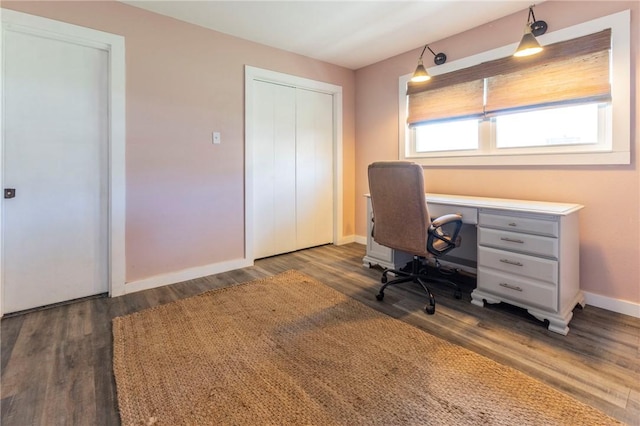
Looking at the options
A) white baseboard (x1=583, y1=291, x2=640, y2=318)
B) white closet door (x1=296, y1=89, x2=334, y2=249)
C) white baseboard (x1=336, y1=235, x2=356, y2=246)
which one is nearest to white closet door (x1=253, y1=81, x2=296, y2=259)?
white closet door (x1=296, y1=89, x2=334, y2=249)

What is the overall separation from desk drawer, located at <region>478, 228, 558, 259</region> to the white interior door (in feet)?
9.94

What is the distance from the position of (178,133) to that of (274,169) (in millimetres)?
1173

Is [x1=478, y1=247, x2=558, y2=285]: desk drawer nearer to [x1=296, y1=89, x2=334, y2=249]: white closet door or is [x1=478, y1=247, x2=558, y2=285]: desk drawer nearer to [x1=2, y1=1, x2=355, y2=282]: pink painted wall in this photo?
[x1=296, y1=89, x2=334, y2=249]: white closet door

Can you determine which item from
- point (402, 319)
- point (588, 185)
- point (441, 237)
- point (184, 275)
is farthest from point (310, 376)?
point (588, 185)

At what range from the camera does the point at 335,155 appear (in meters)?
4.25

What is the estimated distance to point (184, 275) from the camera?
2.97m

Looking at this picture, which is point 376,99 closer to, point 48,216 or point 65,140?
point 65,140

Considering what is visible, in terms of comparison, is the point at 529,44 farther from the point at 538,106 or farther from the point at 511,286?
the point at 511,286

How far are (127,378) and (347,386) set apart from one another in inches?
42.3

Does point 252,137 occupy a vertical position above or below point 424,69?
below

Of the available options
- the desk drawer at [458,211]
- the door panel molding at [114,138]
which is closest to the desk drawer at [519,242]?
the desk drawer at [458,211]

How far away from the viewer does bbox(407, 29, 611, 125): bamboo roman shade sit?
2.29m

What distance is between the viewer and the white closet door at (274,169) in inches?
140

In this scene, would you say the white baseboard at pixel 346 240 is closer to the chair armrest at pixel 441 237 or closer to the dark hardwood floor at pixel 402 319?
the dark hardwood floor at pixel 402 319
